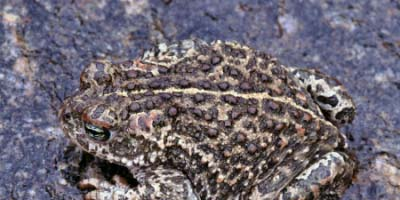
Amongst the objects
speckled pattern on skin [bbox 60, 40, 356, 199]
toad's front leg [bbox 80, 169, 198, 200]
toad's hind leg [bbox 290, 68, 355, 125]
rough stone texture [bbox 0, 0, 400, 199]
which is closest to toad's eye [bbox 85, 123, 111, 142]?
speckled pattern on skin [bbox 60, 40, 356, 199]

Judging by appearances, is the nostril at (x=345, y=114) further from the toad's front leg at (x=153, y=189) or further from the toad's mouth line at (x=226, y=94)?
the toad's front leg at (x=153, y=189)

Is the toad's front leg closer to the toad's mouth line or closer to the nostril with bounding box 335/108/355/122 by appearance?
the toad's mouth line

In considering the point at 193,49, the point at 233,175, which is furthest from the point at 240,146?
the point at 193,49

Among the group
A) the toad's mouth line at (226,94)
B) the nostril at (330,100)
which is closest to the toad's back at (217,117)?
the toad's mouth line at (226,94)

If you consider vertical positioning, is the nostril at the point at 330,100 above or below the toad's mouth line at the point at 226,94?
below

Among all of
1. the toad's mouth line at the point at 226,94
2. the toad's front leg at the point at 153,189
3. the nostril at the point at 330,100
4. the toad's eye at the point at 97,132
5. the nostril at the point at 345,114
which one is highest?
the toad's mouth line at the point at 226,94

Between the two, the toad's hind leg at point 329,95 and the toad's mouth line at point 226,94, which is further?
the toad's hind leg at point 329,95

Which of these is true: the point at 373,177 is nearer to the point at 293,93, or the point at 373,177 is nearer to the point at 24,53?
the point at 293,93
